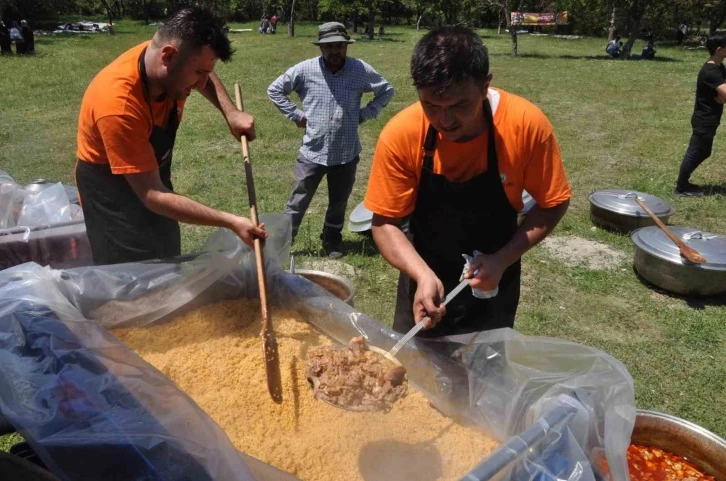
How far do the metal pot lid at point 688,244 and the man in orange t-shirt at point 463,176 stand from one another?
226 cm

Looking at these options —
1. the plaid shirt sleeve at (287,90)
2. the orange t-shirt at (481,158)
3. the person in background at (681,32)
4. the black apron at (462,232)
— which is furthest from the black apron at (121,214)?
the person in background at (681,32)

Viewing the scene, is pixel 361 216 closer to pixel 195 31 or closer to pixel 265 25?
pixel 195 31

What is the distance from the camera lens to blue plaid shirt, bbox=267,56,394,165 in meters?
4.32

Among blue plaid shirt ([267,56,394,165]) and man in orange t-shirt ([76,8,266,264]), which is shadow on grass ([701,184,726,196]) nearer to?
blue plaid shirt ([267,56,394,165])

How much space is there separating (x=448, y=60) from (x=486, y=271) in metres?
0.68

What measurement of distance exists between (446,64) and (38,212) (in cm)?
297

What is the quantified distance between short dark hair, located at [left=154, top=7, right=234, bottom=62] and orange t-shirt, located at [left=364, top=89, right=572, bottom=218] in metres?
0.72

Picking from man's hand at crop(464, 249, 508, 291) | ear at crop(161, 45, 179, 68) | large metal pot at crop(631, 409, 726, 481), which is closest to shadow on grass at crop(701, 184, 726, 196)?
large metal pot at crop(631, 409, 726, 481)

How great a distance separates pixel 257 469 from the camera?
1383 mm

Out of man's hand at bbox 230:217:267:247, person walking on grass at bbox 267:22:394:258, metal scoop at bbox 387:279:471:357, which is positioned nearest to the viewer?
metal scoop at bbox 387:279:471:357

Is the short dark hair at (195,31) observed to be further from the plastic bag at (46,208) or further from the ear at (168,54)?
the plastic bag at (46,208)

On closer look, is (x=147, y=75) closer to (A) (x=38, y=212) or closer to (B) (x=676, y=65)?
(A) (x=38, y=212)

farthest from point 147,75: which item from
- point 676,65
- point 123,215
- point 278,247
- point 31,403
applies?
point 676,65

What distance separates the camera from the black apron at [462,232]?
1.95m
